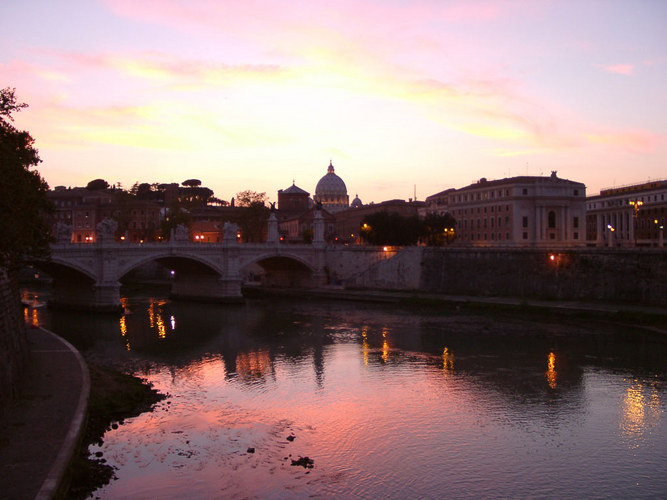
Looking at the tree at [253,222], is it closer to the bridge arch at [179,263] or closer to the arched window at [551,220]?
the bridge arch at [179,263]

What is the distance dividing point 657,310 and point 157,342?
91.4 feet

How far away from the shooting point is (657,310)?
3866 cm

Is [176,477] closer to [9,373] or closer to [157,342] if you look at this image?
[9,373]

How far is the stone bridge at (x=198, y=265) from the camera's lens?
1729 inches

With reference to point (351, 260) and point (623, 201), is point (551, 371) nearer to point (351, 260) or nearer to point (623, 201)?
point (351, 260)

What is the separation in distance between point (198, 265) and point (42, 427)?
129ft

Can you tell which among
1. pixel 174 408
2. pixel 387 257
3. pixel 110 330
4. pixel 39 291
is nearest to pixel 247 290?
pixel 387 257

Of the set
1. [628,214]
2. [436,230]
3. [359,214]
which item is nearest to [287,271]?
[436,230]

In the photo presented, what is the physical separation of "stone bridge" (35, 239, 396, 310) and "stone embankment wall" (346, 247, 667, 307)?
243cm

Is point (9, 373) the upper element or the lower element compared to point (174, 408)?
upper

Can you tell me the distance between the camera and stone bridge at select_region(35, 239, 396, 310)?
43.9m

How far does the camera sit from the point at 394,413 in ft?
68.8

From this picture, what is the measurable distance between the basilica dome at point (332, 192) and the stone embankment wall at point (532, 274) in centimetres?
8908

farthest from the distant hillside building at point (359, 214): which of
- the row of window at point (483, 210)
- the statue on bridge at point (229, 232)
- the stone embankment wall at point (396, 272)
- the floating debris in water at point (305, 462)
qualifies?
the floating debris in water at point (305, 462)
